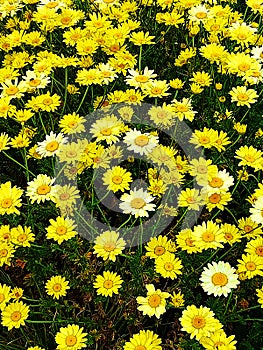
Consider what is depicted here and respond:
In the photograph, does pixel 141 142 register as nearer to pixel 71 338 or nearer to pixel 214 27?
pixel 71 338

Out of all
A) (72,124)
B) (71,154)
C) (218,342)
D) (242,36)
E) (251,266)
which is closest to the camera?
(218,342)

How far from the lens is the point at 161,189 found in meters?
2.56

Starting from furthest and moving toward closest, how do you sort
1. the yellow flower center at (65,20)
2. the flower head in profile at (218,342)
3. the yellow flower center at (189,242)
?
the yellow flower center at (65,20) < the yellow flower center at (189,242) < the flower head in profile at (218,342)

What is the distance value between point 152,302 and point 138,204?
0.44 m

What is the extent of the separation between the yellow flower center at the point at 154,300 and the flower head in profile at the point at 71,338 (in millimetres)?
282

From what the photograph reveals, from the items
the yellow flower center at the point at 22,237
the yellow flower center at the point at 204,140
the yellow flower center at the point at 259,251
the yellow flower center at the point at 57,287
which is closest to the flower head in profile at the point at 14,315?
the yellow flower center at the point at 57,287

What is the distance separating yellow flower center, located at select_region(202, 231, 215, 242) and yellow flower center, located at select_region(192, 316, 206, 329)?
34 cm

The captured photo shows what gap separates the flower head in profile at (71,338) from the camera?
7.04ft

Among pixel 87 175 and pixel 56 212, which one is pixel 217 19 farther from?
pixel 56 212

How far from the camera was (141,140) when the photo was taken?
104 inches

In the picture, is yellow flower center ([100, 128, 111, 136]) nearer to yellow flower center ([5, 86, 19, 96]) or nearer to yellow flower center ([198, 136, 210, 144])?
yellow flower center ([198, 136, 210, 144])

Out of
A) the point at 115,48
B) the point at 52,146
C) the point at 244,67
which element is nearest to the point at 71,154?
the point at 52,146

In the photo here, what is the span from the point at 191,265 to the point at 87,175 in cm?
69

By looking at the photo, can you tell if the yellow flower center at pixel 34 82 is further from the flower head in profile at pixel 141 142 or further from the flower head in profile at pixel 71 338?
the flower head in profile at pixel 71 338
